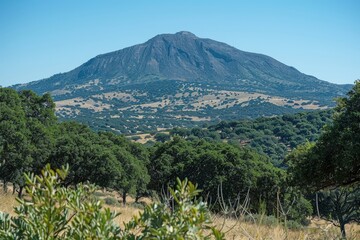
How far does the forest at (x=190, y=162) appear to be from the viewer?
49.9ft

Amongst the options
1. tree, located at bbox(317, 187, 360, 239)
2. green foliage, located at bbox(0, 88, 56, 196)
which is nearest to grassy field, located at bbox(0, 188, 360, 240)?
tree, located at bbox(317, 187, 360, 239)

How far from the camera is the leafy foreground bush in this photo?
1910 mm

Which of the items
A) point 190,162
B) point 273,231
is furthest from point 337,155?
point 190,162

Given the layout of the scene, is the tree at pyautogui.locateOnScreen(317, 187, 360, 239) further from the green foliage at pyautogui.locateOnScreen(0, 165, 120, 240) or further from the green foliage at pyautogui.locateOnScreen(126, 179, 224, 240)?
the green foliage at pyautogui.locateOnScreen(0, 165, 120, 240)

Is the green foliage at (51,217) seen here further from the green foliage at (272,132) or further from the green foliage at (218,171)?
the green foliage at (272,132)

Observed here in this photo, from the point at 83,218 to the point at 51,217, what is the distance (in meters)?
0.15

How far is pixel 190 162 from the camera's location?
44125 millimetres

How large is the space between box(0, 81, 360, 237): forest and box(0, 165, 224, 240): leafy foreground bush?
12.8m

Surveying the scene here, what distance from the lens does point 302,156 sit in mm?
16594

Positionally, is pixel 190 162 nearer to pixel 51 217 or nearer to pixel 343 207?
pixel 343 207

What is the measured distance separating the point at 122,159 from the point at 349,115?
28.3 meters

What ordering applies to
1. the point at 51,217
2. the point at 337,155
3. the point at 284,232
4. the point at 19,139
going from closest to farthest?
1. the point at 51,217
2. the point at 284,232
3. the point at 337,155
4. the point at 19,139

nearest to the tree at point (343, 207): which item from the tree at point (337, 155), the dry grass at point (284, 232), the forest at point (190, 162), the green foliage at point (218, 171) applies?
the dry grass at point (284, 232)

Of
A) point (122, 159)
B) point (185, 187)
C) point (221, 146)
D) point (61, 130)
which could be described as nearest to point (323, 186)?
point (185, 187)
